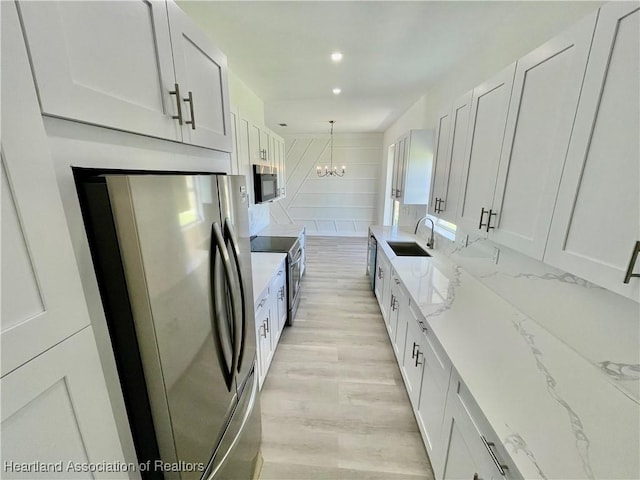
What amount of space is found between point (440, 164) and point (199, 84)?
77.2 inches

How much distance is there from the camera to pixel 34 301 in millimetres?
487

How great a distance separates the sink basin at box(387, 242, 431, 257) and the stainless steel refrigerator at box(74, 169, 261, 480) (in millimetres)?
2377

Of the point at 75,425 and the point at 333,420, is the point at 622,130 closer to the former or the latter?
the point at 75,425

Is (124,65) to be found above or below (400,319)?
above

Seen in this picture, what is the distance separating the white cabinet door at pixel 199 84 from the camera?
0.91m

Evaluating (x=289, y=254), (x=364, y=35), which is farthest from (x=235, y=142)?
(x=364, y=35)

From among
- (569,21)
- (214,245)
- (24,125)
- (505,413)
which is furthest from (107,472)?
(569,21)

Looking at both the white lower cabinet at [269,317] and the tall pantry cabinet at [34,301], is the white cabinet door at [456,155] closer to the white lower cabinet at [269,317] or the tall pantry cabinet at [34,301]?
the white lower cabinet at [269,317]

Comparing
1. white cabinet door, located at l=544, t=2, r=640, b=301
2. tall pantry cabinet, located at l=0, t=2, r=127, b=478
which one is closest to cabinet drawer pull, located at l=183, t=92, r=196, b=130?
tall pantry cabinet, located at l=0, t=2, r=127, b=478

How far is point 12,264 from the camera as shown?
17.9 inches

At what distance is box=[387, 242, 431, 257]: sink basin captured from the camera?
3.03 meters

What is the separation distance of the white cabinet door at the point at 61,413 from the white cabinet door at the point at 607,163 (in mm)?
1485

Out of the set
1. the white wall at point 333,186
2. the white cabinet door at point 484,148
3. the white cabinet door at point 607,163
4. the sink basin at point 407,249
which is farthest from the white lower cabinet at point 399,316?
the white wall at point 333,186

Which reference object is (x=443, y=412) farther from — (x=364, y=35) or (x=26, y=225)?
(x=364, y=35)
